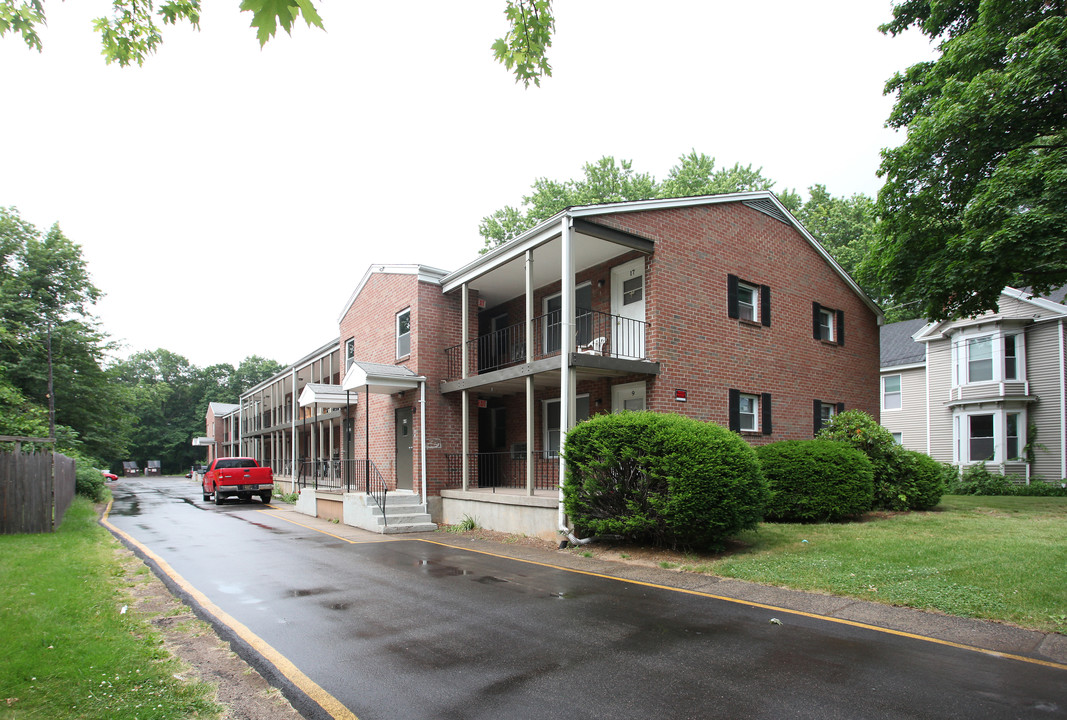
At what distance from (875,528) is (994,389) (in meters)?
16.3

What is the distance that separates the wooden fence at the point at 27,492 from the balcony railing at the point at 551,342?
28.8 ft

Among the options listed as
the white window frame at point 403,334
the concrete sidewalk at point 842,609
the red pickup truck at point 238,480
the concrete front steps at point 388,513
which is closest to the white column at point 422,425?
the concrete front steps at point 388,513

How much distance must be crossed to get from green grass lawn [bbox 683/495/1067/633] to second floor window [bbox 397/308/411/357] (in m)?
10.2

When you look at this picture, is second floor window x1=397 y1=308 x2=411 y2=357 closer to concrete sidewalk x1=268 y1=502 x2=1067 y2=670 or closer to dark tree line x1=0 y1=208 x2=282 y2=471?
concrete sidewalk x1=268 y1=502 x2=1067 y2=670

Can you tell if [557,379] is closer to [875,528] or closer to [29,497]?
[875,528]

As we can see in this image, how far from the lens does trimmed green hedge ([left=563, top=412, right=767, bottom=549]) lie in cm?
930

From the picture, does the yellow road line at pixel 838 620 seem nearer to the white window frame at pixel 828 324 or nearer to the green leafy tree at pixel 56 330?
the white window frame at pixel 828 324

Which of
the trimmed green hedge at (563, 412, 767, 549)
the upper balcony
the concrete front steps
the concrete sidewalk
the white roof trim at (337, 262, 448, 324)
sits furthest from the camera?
the white roof trim at (337, 262, 448, 324)

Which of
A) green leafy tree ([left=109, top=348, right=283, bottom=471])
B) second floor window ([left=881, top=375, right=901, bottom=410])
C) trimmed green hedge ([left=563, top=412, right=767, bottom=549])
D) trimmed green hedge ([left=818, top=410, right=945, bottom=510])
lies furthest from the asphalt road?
green leafy tree ([left=109, top=348, right=283, bottom=471])

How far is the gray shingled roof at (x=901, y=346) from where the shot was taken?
1101 inches

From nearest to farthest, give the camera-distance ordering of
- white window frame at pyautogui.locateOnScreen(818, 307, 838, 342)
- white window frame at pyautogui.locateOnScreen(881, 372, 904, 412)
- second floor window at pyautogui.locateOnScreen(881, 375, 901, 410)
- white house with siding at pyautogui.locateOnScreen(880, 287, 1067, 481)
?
white window frame at pyautogui.locateOnScreen(818, 307, 838, 342) → white house with siding at pyautogui.locateOnScreen(880, 287, 1067, 481) → white window frame at pyautogui.locateOnScreen(881, 372, 904, 412) → second floor window at pyautogui.locateOnScreen(881, 375, 901, 410)

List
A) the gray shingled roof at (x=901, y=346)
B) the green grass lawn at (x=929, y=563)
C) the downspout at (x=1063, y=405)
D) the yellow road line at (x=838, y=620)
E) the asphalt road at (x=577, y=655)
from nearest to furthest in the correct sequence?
the asphalt road at (x=577, y=655) → the yellow road line at (x=838, y=620) → the green grass lawn at (x=929, y=563) → the downspout at (x=1063, y=405) → the gray shingled roof at (x=901, y=346)

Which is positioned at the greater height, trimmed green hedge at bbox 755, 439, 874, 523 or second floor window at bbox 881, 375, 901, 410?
second floor window at bbox 881, 375, 901, 410

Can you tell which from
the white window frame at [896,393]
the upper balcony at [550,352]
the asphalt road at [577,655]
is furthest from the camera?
the white window frame at [896,393]
